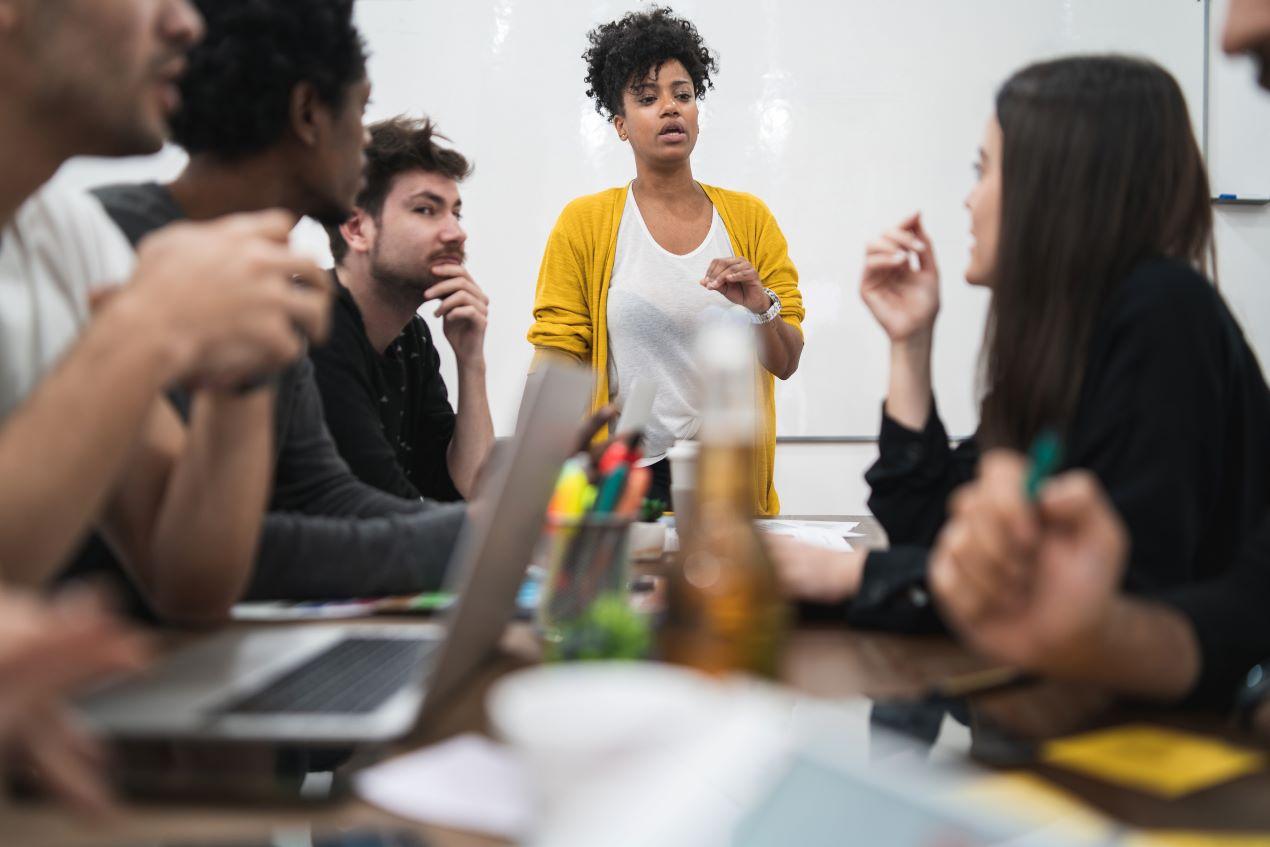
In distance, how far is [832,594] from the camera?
0.92 m

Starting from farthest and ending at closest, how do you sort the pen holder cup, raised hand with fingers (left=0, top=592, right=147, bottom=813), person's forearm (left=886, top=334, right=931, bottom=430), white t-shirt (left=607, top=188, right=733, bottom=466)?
1. white t-shirt (left=607, top=188, right=733, bottom=466)
2. person's forearm (left=886, top=334, right=931, bottom=430)
3. the pen holder cup
4. raised hand with fingers (left=0, top=592, right=147, bottom=813)

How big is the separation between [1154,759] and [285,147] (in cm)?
137

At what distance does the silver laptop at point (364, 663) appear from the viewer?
572mm

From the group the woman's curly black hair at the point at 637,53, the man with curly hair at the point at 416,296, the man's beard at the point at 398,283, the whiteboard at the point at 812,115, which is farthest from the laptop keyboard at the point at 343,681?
the whiteboard at the point at 812,115

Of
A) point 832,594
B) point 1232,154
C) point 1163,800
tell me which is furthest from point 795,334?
point 1163,800

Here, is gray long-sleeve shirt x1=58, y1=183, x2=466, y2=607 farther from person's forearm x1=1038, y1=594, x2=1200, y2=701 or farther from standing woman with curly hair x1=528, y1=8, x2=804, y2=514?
standing woman with curly hair x1=528, y1=8, x2=804, y2=514

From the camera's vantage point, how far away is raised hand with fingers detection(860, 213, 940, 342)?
1.24m

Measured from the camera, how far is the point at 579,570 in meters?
0.77

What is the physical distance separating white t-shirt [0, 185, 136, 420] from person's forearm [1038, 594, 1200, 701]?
34.1 inches

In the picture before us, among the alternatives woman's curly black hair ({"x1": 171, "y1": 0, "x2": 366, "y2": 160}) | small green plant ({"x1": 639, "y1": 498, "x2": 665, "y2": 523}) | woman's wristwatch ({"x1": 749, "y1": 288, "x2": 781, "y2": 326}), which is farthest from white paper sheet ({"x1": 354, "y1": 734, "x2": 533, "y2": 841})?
woman's wristwatch ({"x1": 749, "y1": 288, "x2": 781, "y2": 326})

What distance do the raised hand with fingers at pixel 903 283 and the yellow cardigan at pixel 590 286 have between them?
126cm

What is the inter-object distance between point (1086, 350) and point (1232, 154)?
9.64 feet

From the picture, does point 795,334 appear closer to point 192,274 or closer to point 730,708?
point 192,274

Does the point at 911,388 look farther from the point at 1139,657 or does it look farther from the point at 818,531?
the point at 1139,657
